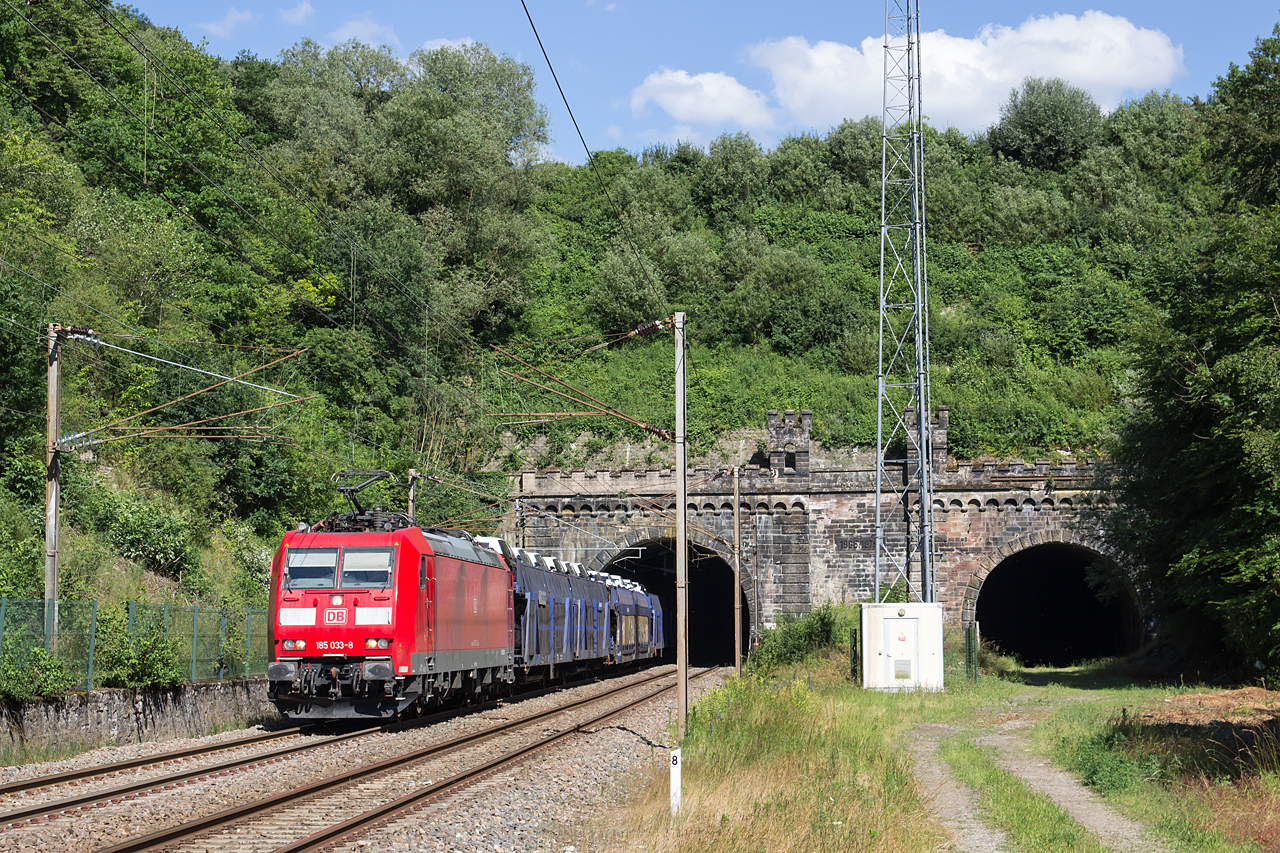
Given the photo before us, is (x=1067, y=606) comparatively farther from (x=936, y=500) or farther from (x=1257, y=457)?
(x=1257, y=457)

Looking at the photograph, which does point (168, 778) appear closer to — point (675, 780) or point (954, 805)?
point (675, 780)

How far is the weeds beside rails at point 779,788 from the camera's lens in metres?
9.99

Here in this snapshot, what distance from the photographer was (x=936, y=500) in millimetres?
39188

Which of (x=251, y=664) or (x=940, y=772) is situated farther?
(x=251, y=664)

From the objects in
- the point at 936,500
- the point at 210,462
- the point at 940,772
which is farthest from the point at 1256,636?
the point at 210,462

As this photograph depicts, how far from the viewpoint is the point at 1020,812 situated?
11.9 metres

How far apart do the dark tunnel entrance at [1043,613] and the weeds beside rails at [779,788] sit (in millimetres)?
30994

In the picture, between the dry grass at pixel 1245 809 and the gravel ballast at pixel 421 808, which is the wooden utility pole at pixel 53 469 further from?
the dry grass at pixel 1245 809

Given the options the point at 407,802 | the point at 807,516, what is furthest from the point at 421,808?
the point at 807,516

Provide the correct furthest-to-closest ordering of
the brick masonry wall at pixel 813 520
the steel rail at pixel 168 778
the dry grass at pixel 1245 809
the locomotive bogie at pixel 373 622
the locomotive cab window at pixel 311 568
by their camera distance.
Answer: the brick masonry wall at pixel 813 520, the locomotive cab window at pixel 311 568, the locomotive bogie at pixel 373 622, the steel rail at pixel 168 778, the dry grass at pixel 1245 809

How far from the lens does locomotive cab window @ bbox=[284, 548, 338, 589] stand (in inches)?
742

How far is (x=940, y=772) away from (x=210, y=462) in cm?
2449

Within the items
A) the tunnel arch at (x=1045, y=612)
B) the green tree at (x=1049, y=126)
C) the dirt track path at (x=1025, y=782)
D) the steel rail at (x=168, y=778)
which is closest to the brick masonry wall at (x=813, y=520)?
the tunnel arch at (x=1045, y=612)

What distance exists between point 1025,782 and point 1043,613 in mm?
36375
